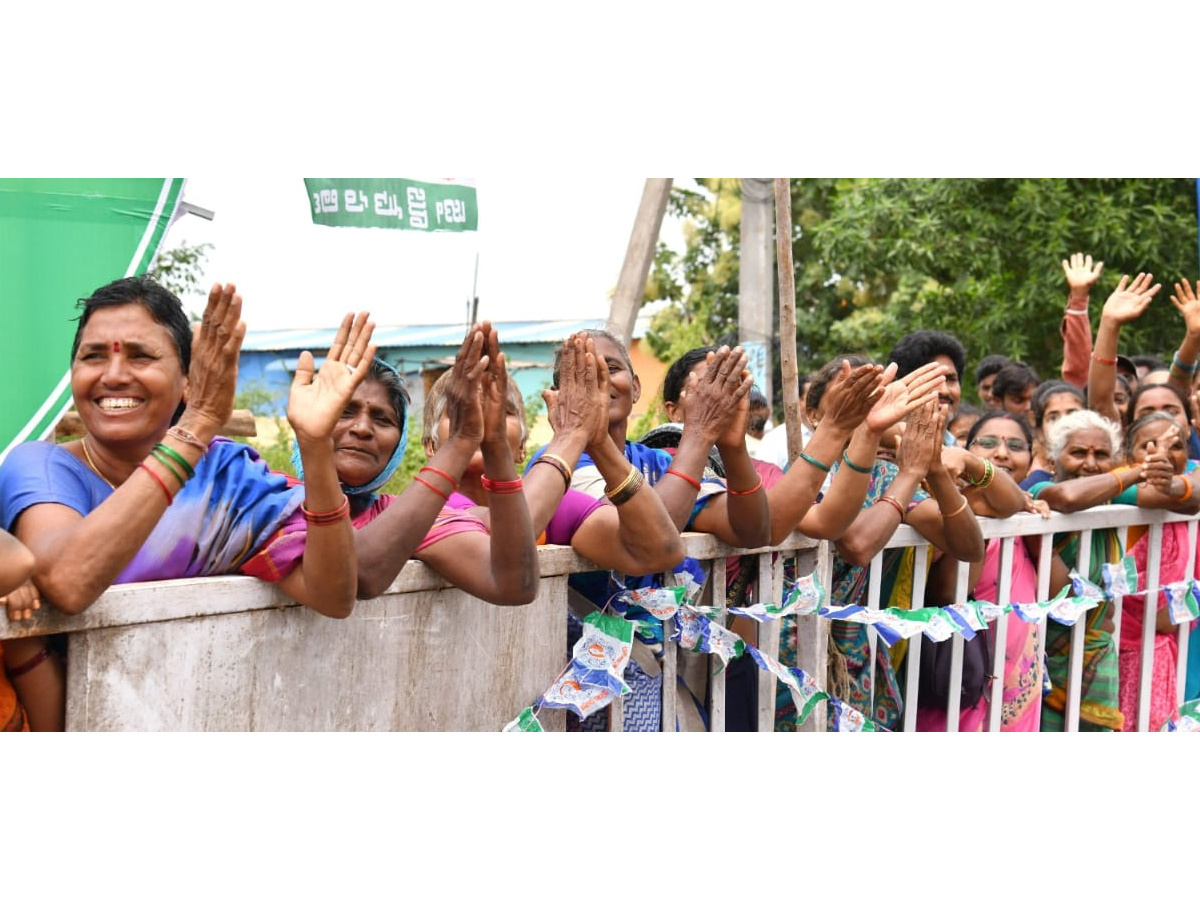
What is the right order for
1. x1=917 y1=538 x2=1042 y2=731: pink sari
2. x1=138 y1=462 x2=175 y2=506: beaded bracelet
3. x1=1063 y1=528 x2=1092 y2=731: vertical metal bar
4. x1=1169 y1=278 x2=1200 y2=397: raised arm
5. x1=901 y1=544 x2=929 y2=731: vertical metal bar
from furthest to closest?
x1=1169 y1=278 x2=1200 y2=397: raised arm < x1=1063 y1=528 x2=1092 y2=731: vertical metal bar < x1=917 y1=538 x2=1042 y2=731: pink sari < x1=901 y1=544 x2=929 y2=731: vertical metal bar < x1=138 y1=462 x2=175 y2=506: beaded bracelet

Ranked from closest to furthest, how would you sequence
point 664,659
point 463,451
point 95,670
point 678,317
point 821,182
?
point 95,670, point 463,451, point 664,659, point 821,182, point 678,317

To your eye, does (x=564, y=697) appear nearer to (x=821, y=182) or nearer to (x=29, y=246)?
(x=29, y=246)

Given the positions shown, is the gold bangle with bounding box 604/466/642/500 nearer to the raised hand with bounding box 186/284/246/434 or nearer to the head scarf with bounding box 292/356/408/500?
the head scarf with bounding box 292/356/408/500

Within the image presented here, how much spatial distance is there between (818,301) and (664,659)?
14262 mm

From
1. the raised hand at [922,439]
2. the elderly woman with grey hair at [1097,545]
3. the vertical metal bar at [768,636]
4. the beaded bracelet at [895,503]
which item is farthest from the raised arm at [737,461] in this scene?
the elderly woman with grey hair at [1097,545]

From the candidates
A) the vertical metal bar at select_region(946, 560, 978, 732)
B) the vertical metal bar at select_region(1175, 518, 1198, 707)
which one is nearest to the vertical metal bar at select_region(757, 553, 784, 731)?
the vertical metal bar at select_region(946, 560, 978, 732)

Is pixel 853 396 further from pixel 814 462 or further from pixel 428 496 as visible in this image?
pixel 428 496

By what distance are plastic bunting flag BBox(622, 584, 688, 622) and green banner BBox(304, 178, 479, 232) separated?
3.23 meters

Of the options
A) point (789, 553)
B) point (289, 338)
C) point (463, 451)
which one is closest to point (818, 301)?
point (289, 338)

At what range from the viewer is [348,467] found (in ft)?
9.61

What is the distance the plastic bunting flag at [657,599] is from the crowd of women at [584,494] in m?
0.04

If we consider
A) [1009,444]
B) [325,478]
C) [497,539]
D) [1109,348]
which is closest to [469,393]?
[497,539]

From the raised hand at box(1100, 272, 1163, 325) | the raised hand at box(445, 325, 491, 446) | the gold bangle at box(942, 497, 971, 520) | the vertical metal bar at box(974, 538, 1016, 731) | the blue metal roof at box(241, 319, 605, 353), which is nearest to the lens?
the raised hand at box(445, 325, 491, 446)

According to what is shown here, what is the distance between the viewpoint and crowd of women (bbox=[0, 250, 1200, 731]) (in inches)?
92.5
